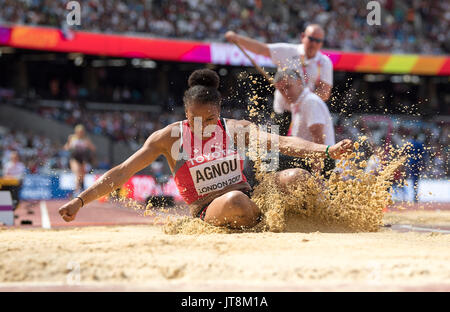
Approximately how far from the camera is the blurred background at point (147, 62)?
19344 mm

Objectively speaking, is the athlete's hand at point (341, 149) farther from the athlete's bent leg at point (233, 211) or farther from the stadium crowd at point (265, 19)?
the stadium crowd at point (265, 19)

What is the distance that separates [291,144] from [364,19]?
76.2ft

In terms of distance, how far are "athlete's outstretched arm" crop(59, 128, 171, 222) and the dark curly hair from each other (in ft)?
1.39

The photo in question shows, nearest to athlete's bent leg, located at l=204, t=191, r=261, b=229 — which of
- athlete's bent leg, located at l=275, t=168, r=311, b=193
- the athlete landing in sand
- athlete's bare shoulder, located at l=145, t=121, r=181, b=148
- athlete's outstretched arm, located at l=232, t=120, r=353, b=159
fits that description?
the athlete landing in sand

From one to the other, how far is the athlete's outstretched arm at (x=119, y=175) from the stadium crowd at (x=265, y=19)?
658 inches

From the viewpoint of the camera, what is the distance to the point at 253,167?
18.0 ft

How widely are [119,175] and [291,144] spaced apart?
4.82 feet

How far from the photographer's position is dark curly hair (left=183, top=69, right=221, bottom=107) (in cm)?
468

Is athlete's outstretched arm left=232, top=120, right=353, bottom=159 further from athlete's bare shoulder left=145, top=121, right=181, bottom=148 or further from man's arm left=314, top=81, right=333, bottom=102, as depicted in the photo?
man's arm left=314, top=81, right=333, bottom=102

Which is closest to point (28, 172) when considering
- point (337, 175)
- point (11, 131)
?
point (11, 131)

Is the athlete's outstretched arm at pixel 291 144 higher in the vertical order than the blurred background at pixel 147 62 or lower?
lower

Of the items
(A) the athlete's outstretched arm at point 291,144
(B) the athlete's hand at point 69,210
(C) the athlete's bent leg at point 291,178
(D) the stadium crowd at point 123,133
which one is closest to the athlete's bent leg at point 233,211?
(C) the athlete's bent leg at point 291,178
